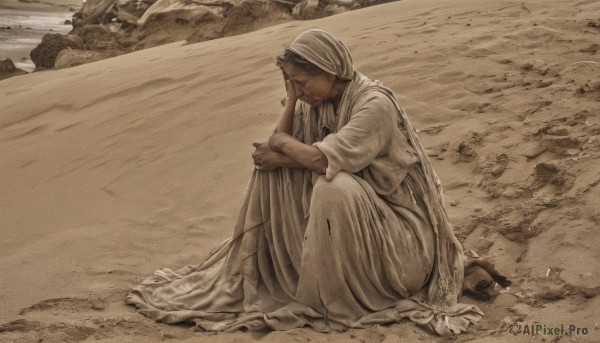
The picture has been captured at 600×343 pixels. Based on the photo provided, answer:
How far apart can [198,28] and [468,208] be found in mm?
8429

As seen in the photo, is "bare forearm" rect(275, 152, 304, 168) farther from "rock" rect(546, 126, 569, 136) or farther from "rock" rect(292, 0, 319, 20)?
"rock" rect(292, 0, 319, 20)

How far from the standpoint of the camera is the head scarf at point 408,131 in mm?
4059

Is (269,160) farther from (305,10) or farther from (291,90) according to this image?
(305,10)

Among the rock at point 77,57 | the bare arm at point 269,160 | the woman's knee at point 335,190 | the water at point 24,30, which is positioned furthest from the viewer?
the water at point 24,30

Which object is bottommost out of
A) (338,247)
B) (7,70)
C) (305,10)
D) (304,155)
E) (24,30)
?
(24,30)

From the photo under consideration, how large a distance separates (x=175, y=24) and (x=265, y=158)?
32.2ft

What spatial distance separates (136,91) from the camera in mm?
8664

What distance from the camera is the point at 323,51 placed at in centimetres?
405

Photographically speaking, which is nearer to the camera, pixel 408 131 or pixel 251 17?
pixel 408 131

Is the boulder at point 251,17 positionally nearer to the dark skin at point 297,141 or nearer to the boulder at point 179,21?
the boulder at point 179,21

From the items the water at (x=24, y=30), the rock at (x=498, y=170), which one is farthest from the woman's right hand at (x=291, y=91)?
the water at (x=24, y=30)

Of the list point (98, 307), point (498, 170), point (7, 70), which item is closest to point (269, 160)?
point (98, 307)

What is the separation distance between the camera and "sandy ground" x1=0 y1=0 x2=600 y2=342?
13.7ft

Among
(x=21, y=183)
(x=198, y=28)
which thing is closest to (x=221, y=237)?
(x=21, y=183)
